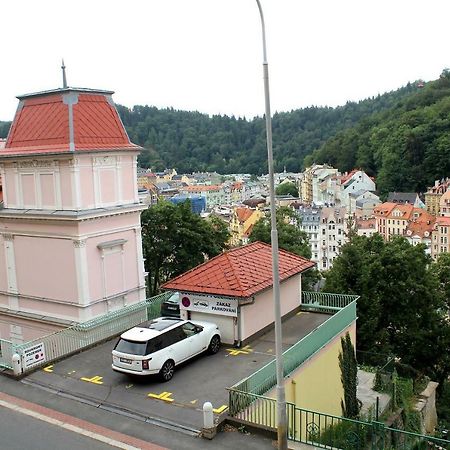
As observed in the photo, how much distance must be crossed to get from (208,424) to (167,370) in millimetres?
3156

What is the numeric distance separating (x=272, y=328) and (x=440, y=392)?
19.5m

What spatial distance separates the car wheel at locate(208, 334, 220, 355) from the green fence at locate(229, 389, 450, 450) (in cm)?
398

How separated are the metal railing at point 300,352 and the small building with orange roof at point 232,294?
6.78ft

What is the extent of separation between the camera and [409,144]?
128m

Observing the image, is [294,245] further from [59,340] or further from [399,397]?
[59,340]

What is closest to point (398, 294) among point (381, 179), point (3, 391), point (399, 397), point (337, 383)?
point (399, 397)

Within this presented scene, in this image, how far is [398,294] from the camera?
31453 mm

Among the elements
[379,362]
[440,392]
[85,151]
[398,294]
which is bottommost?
[440,392]

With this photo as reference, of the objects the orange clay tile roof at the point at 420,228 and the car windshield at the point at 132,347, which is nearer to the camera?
the car windshield at the point at 132,347

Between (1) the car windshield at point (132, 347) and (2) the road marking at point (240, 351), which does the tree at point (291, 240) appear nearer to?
(2) the road marking at point (240, 351)

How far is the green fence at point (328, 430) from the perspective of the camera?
11.1 m

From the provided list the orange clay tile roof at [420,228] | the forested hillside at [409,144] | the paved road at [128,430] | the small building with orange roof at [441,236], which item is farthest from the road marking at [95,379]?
the forested hillside at [409,144]

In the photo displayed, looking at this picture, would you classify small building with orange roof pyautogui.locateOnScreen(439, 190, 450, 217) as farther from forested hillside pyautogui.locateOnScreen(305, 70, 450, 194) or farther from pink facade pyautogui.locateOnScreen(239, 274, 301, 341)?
pink facade pyautogui.locateOnScreen(239, 274, 301, 341)

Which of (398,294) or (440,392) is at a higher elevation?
(398,294)
